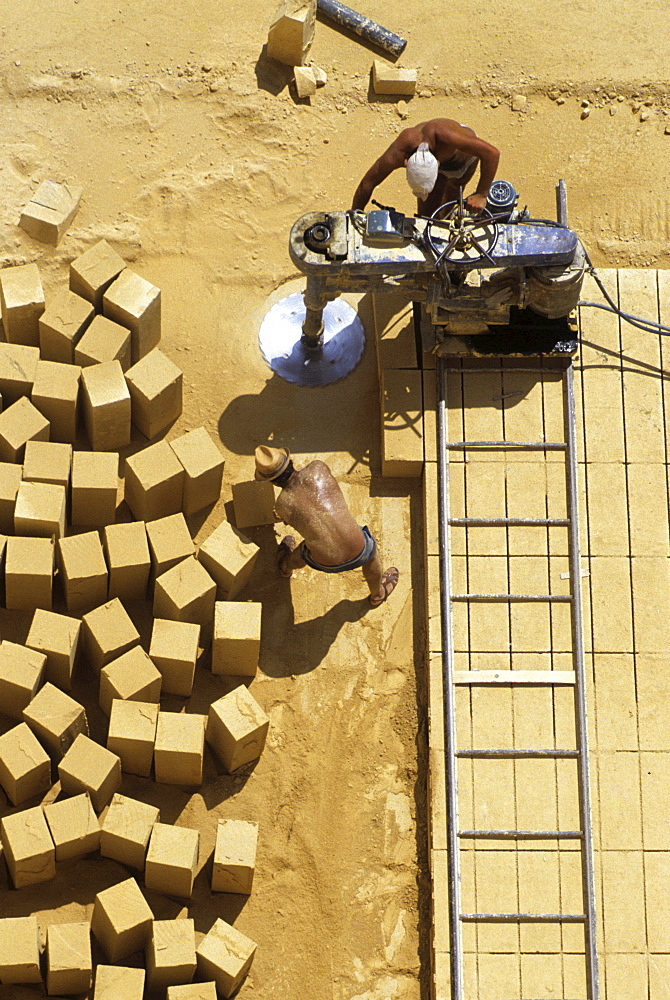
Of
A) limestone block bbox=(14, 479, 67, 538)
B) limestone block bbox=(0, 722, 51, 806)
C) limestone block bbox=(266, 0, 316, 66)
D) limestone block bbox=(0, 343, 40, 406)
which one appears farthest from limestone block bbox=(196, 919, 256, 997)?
limestone block bbox=(266, 0, 316, 66)

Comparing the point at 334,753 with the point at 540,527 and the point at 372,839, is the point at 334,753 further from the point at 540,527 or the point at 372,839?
the point at 540,527

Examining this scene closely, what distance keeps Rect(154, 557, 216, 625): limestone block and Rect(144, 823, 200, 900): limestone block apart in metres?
1.47

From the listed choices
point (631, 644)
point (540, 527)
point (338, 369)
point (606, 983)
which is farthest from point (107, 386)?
point (606, 983)

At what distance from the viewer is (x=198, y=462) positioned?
8.34m

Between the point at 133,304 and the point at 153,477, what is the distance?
4.71ft

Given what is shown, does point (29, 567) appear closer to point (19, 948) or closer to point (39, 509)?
point (39, 509)

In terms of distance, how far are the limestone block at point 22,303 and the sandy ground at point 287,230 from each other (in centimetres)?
60

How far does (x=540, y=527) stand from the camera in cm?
839

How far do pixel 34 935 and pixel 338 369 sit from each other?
474 centimetres

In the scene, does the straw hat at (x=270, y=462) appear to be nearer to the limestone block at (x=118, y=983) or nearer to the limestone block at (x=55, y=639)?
the limestone block at (x=55, y=639)

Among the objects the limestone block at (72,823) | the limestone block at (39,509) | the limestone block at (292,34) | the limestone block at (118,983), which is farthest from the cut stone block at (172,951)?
the limestone block at (292,34)

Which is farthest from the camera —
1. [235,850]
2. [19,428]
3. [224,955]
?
[19,428]

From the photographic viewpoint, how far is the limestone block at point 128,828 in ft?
24.0

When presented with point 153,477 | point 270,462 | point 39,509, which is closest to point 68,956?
point 39,509
